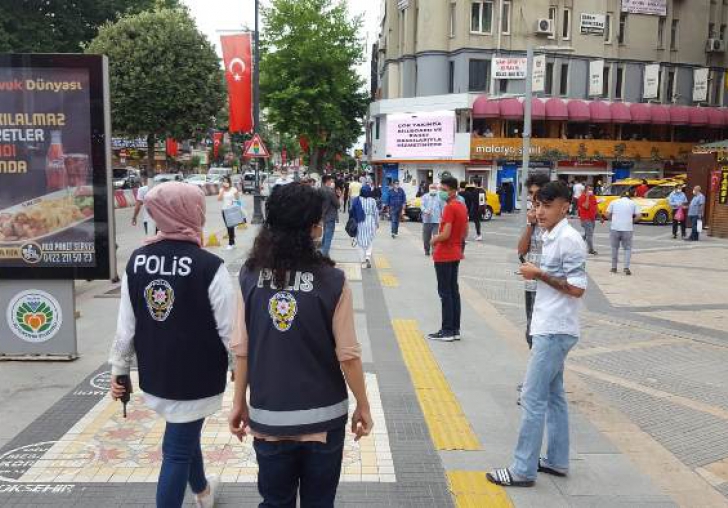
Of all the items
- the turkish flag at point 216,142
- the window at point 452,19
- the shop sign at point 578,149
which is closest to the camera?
the shop sign at point 578,149

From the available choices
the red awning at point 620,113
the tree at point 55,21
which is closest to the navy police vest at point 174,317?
the tree at point 55,21

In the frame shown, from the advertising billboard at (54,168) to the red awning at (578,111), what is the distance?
32306 millimetres

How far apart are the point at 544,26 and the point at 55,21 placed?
24.4m

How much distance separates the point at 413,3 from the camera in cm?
3700

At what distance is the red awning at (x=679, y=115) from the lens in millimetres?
36984

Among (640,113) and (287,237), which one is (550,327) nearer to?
(287,237)

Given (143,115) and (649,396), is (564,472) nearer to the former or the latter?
(649,396)

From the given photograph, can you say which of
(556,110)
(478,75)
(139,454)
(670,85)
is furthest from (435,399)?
(670,85)

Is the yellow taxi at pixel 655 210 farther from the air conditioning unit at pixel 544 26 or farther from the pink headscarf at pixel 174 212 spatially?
the pink headscarf at pixel 174 212

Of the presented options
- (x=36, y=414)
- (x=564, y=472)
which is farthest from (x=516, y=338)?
(x=36, y=414)

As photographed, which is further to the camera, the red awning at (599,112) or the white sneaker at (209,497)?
the red awning at (599,112)

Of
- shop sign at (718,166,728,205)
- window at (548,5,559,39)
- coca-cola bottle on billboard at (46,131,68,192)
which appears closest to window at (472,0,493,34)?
window at (548,5,559,39)

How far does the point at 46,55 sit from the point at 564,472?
208 inches

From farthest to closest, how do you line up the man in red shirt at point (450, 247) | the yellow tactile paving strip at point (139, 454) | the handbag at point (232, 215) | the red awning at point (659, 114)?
1. the red awning at point (659, 114)
2. the handbag at point (232, 215)
3. the man in red shirt at point (450, 247)
4. the yellow tactile paving strip at point (139, 454)
